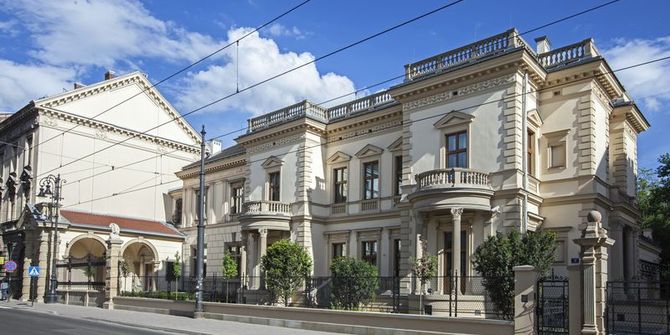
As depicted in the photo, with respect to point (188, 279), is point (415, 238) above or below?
above

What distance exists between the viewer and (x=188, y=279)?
133 feet

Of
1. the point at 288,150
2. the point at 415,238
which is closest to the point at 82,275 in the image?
the point at 288,150

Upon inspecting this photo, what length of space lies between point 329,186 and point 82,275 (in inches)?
807

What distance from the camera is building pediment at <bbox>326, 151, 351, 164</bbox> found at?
119 feet

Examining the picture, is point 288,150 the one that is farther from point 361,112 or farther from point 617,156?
point 617,156

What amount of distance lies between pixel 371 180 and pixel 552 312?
1848cm

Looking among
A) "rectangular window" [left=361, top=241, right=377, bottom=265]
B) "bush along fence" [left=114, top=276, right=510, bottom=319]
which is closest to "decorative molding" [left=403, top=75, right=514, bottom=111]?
"rectangular window" [left=361, top=241, right=377, bottom=265]

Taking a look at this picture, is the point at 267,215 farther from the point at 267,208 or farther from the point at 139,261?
the point at 139,261

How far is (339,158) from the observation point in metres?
36.7

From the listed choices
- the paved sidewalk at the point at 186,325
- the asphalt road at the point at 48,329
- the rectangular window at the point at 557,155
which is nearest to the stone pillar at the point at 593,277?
the paved sidewalk at the point at 186,325

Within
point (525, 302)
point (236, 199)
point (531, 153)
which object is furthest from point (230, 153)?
point (525, 302)

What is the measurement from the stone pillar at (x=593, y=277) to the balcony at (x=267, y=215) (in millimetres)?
21763

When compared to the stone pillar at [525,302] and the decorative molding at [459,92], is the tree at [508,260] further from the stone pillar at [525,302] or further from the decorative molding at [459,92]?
the decorative molding at [459,92]

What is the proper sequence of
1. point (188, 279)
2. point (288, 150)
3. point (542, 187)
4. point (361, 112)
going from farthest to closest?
point (188, 279)
point (288, 150)
point (361, 112)
point (542, 187)
